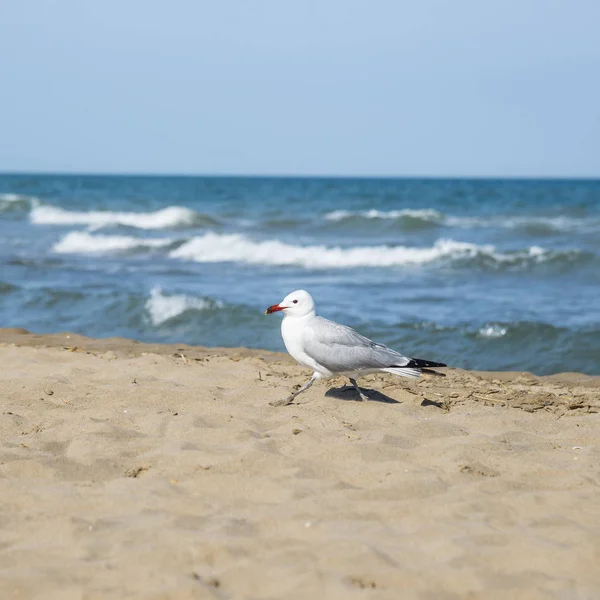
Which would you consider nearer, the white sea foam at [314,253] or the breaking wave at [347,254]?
the breaking wave at [347,254]

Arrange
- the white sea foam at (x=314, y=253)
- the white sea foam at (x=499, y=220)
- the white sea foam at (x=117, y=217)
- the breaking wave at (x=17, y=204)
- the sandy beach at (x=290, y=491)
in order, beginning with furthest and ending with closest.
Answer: the breaking wave at (x=17, y=204), the white sea foam at (x=117, y=217), the white sea foam at (x=499, y=220), the white sea foam at (x=314, y=253), the sandy beach at (x=290, y=491)

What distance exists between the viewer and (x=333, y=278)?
15.9 m

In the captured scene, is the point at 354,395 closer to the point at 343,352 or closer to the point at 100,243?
the point at 343,352

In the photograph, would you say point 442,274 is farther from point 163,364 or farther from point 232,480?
point 232,480

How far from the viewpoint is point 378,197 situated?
140 feet

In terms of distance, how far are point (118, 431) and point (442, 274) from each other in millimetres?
11945

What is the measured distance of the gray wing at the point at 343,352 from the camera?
543 centimetres

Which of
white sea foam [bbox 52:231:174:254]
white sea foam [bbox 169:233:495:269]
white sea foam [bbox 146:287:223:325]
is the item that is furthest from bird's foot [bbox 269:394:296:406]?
white sea foam [bbox 52:231:174:254]

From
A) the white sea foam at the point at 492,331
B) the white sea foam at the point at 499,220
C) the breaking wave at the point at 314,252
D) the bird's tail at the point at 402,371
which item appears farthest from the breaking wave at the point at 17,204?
the bird's tail at the point at 402,371

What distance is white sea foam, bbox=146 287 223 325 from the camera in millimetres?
10812

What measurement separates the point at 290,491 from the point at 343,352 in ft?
5.59

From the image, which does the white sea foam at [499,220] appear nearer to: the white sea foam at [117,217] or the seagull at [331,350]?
the white sea foam at [117,217]

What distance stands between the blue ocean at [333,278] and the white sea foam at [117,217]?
0.09 m

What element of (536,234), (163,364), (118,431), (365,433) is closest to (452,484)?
(365,433)
